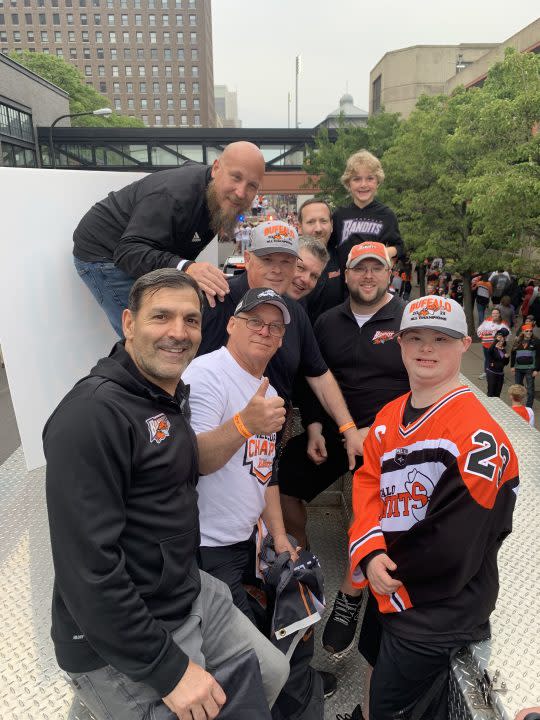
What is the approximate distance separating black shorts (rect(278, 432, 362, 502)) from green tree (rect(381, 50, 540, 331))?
357 inches

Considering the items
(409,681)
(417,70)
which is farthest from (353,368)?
(417,70)

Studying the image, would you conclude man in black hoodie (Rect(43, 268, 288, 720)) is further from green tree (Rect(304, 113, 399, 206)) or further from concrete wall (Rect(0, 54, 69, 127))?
concrete wall (Rect(0, 54, 69, 127))

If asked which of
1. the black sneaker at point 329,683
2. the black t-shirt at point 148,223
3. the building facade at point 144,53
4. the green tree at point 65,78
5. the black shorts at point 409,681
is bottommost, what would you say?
the black sneaker at point 329,683

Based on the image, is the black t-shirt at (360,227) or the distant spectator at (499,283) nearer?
the black t-shirt at (360,227)

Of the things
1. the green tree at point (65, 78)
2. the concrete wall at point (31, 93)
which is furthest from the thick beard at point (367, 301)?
the green tree at point (65, 78)

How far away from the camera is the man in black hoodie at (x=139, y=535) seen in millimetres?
1417

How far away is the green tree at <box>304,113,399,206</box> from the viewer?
25891 millimetres

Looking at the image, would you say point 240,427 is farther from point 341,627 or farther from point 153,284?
point 341,627

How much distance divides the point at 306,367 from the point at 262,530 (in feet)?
3.28

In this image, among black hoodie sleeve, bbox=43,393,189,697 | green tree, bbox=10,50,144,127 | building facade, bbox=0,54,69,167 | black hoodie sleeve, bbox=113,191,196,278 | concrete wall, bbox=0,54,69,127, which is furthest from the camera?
green tree, bbox=10,50,144,127

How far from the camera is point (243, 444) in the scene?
84.2 inches

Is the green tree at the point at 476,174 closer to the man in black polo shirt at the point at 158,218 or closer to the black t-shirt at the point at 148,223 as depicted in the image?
the man in black polo shirt at the point at 158,218

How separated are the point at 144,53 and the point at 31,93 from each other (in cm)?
7438

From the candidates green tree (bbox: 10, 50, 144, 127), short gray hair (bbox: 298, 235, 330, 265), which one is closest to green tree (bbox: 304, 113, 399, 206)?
short gray hair (bbox: 298, 235, 330, 265)
